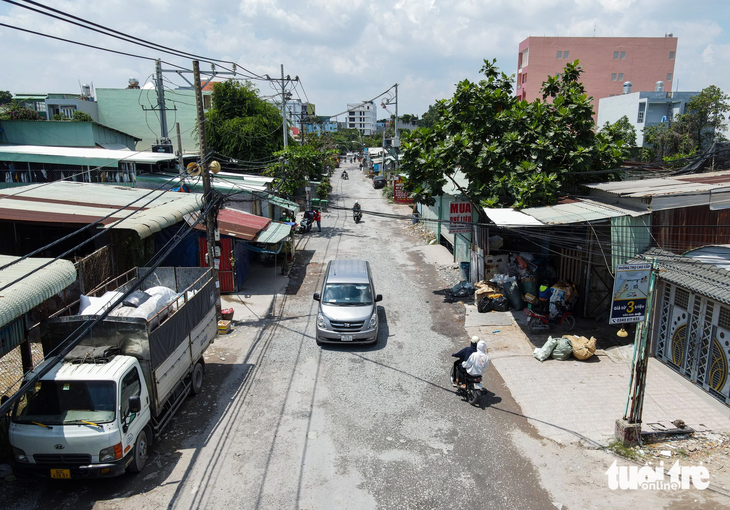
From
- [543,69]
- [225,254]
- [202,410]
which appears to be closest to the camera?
[202,410]

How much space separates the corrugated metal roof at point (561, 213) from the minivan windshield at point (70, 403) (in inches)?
378

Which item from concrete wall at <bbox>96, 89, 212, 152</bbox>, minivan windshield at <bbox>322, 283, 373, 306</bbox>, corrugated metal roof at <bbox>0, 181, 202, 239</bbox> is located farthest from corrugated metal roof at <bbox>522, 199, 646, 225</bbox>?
concrete wall at <bbox>96, 89, 212, 152</bbox>

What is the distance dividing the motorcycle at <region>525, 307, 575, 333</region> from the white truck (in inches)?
365

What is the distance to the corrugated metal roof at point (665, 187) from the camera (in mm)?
11155

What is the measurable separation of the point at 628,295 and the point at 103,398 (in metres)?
9.95

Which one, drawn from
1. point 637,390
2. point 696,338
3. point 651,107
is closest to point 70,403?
point 637,390

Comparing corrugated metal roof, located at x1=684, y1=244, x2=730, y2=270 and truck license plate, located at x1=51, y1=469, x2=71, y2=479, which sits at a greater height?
corrugated metal roof, located at x1=684, y1=244, x2=730, y2=270

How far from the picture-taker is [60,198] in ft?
50.3

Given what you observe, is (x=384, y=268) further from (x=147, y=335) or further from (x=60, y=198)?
(x=147, y=335)

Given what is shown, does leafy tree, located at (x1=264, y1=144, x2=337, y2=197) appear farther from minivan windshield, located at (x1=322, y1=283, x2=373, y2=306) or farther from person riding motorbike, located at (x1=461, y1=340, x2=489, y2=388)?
person riding motorbike, located at (x1=461, y1=340, x2=489, y2=388)

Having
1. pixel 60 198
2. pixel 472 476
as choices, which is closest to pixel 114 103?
pixel 60 198

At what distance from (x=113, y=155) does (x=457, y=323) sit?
18.5m

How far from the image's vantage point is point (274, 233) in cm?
1867

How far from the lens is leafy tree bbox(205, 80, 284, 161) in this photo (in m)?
31.2
